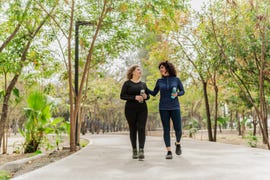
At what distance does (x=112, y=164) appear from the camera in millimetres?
6688

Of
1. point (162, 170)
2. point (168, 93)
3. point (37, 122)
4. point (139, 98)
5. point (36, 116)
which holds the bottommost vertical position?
point (162, 170)

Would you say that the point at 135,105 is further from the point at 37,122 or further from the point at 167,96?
the point at 37,122

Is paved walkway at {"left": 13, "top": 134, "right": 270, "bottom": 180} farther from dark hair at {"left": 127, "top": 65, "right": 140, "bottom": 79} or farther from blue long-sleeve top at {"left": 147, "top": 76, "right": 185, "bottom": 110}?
dark hair at {"left": 127, "top": 65, "right": 140, "bottom": 79}

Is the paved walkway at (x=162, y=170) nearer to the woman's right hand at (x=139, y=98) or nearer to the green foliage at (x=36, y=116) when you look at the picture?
the woman's right hand at (x=139, y=98)

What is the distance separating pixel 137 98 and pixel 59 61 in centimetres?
693

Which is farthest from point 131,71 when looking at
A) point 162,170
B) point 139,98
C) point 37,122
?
point 37,122

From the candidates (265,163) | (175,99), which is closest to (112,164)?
(175,99)

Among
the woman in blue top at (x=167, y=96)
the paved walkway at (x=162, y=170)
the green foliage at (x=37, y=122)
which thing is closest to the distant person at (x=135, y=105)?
the woman in blue top at (x=167, y=96)

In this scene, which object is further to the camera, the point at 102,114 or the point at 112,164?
the point at 102,114

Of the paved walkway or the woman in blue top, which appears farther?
the woman in blue top

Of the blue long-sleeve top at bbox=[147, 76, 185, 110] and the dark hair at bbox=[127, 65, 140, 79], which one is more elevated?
the dark hair at bbox=[127, 65, 140, 79]

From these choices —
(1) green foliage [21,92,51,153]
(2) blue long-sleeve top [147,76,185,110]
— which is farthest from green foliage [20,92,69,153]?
(2) blue long-sleeve top [147,76,185,110]

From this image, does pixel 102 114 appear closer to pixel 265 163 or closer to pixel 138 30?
pixel 138 30

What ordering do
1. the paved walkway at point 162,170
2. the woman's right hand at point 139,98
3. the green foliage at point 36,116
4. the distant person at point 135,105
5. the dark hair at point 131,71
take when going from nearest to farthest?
the paved walkway at point 162,170 < the woman's right hand at point 139,98 < the distant person at point 135,105 < the dark hair at point 131,71 < the green foliage at point 36,116
